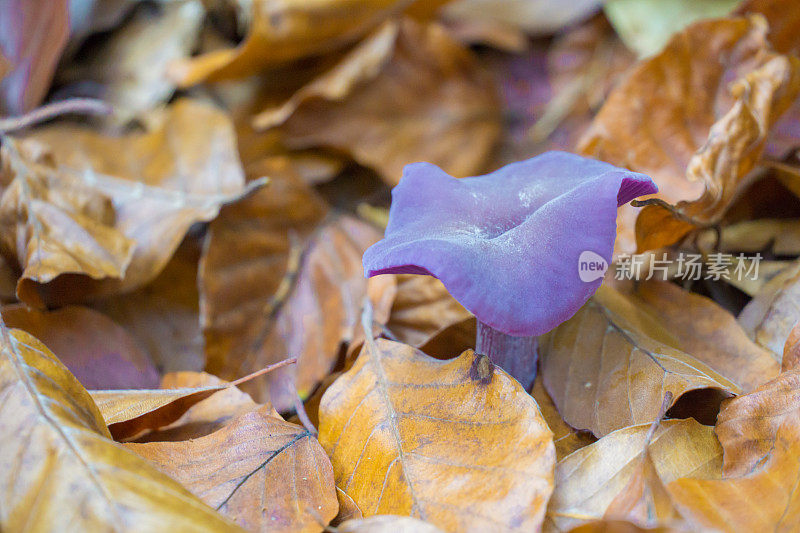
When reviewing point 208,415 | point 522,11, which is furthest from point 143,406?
point 522,11

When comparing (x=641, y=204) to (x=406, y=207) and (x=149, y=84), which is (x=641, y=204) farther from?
(x=149, y=84)

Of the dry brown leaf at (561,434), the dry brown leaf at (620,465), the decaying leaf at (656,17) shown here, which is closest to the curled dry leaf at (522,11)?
the decaying leaf at (656,17)

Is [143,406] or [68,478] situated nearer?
[68,478]

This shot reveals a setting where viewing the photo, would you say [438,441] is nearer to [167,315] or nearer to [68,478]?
[68,478]

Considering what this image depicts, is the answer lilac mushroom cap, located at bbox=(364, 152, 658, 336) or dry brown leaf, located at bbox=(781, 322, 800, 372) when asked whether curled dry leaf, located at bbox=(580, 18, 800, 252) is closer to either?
dry brown leaf, located at bbox=(781, 322, 800, 372)

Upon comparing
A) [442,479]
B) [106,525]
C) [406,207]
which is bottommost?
[442,479]

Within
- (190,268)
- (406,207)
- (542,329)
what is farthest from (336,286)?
(542,329)
